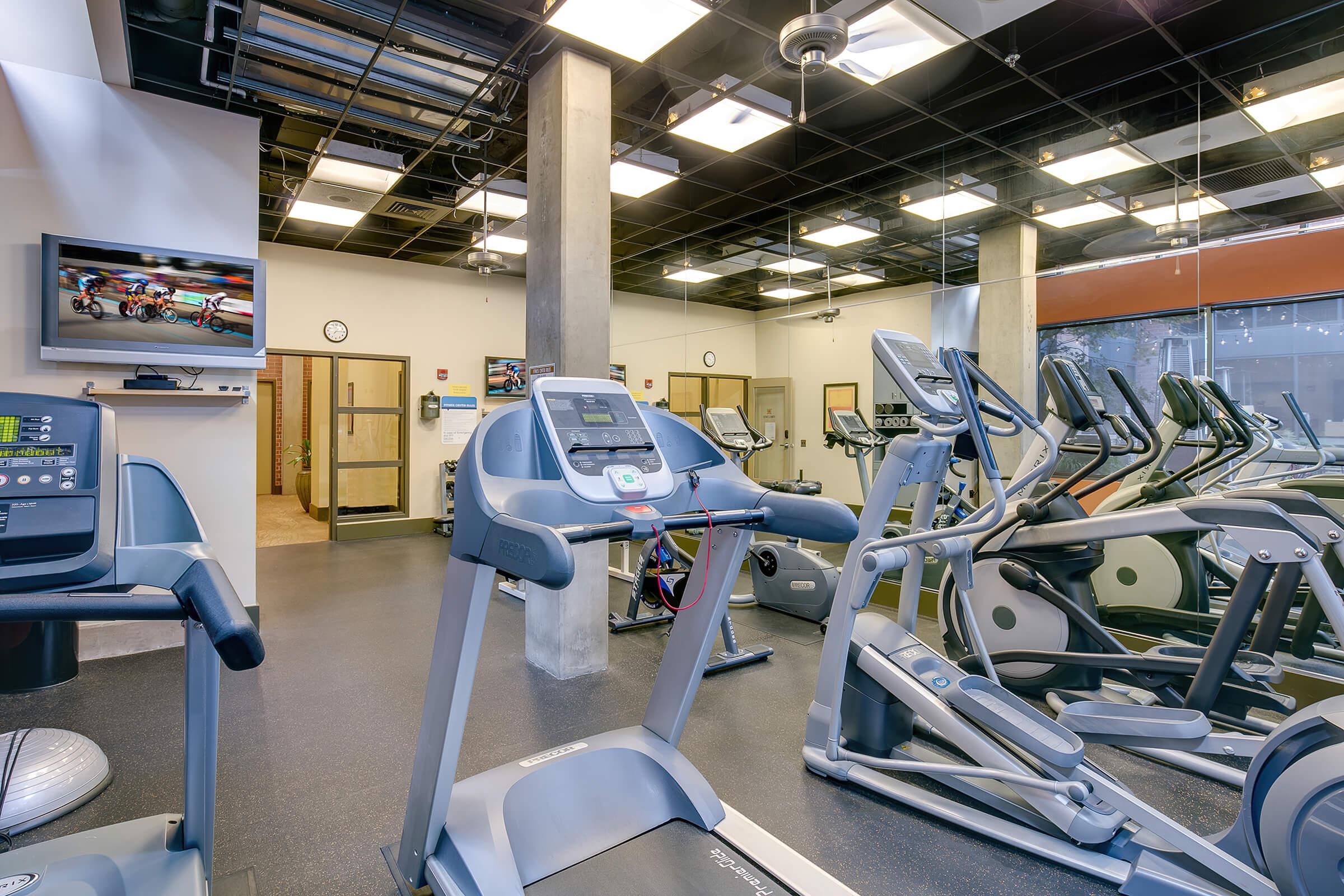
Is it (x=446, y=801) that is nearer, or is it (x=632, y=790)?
(x=446, y=801)

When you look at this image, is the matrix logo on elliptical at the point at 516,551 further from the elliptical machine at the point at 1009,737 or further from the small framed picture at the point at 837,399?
the small framed picture at the point at 837,399

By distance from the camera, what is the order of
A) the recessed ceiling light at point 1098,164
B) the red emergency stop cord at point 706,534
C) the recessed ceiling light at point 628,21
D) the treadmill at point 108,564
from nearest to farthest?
the treadmill at point 108,564 < the red emergency stop cord at point 706,534 < the recessed ceiling light at point 628,21 < the recessed ceiling light at point 1098,164

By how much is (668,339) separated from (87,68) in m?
5.26

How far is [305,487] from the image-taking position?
10594mm

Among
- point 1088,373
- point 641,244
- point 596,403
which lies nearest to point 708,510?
point 596,403

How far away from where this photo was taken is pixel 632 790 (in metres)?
2.05

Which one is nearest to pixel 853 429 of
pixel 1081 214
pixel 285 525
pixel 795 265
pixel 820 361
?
pixel 820 361

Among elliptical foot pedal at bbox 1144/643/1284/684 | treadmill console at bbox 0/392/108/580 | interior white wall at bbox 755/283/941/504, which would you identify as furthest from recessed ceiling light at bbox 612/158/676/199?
elliptical foot pedal at bbox 1144/643/1284/684

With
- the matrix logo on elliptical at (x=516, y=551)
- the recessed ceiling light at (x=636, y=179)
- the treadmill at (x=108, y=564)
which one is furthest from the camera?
the recessed ceiling light at (x=636, y=179)

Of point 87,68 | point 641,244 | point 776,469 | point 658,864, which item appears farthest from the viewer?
point 641,244

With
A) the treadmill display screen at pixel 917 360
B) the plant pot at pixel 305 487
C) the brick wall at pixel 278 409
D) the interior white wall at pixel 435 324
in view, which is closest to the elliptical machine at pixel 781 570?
the treadmill display screen at pixel 917 360

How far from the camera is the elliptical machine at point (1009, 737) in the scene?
167 cm

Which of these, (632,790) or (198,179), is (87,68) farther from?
(632,790)

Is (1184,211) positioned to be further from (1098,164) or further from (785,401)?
(785,401)
